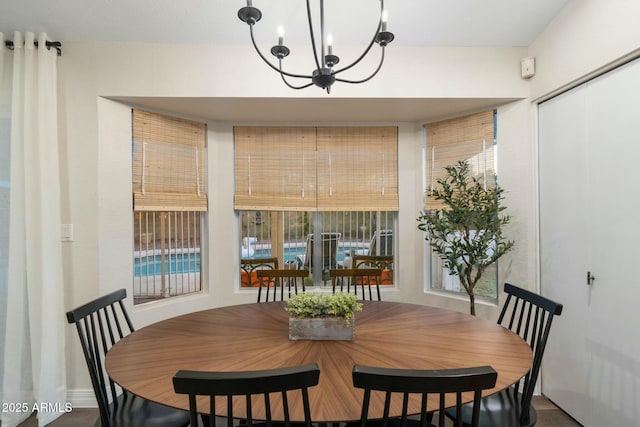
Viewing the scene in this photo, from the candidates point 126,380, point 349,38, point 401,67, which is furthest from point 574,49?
point 126,380

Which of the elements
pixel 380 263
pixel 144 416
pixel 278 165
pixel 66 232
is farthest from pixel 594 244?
pixel 66 232

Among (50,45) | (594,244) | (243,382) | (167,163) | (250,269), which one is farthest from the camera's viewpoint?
(250,269)

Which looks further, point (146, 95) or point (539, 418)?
point (146, 95)

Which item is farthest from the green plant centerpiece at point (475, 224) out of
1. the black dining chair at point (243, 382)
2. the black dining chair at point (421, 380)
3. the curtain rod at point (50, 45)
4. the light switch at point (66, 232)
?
the curtain rod at point (50, 45)

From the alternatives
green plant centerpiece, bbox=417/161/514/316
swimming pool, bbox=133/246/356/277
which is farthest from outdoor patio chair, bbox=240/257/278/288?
green plant centerpiece, bbox=417/161/514/316

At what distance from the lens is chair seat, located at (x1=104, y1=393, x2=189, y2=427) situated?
1.45 m

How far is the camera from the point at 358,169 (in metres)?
3.32

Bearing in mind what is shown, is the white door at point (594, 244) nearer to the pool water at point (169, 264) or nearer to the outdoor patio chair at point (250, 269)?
the outdoor patio chair at point (250, 269)

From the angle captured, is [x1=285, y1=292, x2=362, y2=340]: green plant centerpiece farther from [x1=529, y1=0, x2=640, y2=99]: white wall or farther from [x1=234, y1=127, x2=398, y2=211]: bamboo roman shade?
[x1=529, y1=0, x2=640, y2=99]: white wall

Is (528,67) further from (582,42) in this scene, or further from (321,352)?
(321,352)

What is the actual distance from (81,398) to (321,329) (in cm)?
219

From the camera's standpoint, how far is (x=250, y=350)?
1.45 meters

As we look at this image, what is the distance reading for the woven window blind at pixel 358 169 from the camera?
330 centimetres

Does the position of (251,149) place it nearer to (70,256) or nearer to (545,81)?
(70,256)
